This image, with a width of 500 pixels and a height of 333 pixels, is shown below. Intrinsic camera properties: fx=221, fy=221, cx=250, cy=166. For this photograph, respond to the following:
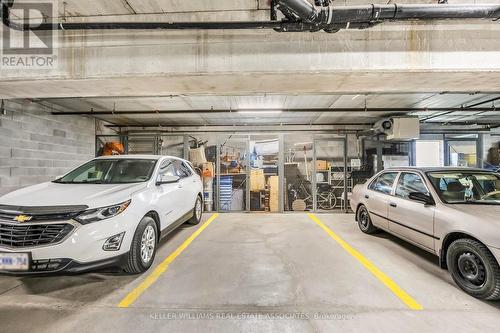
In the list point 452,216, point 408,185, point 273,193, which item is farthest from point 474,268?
point 273,193

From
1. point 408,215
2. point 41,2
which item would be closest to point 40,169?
point 41,2

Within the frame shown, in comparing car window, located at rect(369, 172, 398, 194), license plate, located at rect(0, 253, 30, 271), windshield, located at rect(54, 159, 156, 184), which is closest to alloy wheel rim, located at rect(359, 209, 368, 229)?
car window, located at rect(369, 172, 398, 194)

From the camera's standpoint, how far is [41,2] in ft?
8.94

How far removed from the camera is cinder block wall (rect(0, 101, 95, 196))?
477cm

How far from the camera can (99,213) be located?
2.44 m

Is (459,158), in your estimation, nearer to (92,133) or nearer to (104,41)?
(104,41)

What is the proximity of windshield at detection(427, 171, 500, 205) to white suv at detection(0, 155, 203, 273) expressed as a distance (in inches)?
158

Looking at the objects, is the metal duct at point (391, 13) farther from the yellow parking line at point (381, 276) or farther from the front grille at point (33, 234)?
the front grille at point (33, 234)

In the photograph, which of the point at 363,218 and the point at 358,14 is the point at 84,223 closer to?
the point at 358,14

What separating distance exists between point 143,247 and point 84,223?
859 millimetres

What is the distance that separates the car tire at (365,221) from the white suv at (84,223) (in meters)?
3.99

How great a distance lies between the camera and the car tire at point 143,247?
9.04 feet

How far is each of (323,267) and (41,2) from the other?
502 cm

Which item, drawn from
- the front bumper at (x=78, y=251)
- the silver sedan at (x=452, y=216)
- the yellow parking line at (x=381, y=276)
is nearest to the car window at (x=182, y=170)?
the front bumper at (x=78, y=251)
